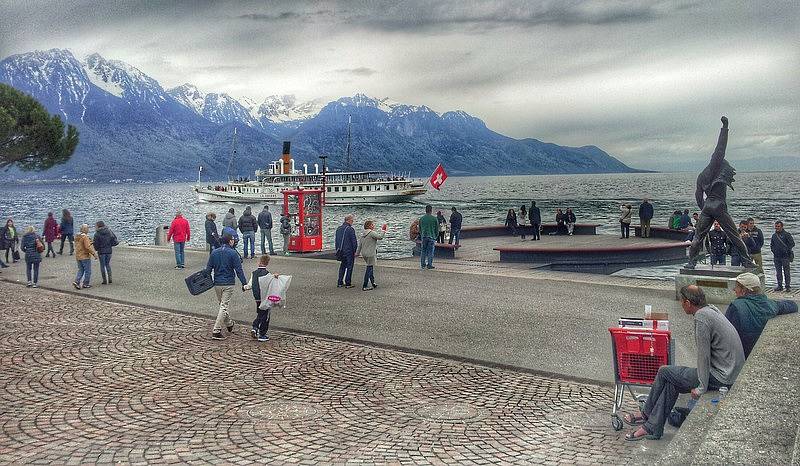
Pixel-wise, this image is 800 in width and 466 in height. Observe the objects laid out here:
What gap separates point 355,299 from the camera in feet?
46.1

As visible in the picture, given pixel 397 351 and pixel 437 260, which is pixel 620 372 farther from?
pixel 437 260

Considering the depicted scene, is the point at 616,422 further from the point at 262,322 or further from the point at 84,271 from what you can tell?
the point at 84,271

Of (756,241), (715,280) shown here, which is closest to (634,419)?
(715,280)

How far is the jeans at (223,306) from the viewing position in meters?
10.7

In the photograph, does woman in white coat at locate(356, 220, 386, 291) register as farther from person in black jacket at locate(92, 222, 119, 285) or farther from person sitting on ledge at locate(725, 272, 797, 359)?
person sitting on ledge at locate(725, 272, 797, 359)

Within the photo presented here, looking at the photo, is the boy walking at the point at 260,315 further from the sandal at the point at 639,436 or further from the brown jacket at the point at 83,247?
the brown jacket at the point at 83,247

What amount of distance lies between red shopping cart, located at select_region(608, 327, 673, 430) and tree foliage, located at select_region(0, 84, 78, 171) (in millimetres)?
34994

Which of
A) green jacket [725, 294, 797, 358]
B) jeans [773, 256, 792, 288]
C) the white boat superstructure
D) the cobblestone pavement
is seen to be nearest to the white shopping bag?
the cobblestone pavement

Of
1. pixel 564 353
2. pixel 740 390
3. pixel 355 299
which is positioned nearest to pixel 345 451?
pixel 740 390

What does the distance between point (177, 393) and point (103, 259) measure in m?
10.8

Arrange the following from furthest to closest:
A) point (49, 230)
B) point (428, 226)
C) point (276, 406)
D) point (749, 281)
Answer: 1. point (49, 230)
2. point (428, 226)
3. point (276, 406)
4. point (749, 281)

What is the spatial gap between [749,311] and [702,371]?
1085 millimetres

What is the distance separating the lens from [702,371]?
567 centimetres

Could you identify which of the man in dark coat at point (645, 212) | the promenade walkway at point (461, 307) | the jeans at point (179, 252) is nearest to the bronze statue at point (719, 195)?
the promenade walkway at point (461, 307)
